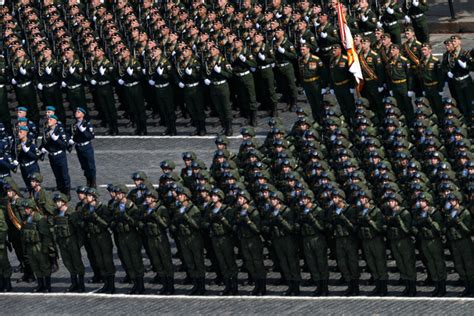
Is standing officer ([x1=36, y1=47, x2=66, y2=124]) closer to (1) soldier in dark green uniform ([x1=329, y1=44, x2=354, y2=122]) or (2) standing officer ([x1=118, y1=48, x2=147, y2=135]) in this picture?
(2) standing officer ([x1=118, y1=48, x2=147, y2=135])

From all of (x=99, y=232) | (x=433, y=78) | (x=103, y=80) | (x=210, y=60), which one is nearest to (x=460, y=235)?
(x=99, y=232)

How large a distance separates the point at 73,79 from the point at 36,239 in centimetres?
933

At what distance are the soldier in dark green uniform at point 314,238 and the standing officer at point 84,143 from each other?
25.6 feet

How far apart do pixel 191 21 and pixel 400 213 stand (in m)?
13.4

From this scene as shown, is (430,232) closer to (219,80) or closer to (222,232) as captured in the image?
(222,232)

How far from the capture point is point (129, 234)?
36344 millimetres

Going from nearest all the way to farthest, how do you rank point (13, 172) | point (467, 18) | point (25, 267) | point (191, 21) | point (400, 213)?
point (400, 213), point (25, 267), point (13, 172), point (191, 21), point (467, 18)

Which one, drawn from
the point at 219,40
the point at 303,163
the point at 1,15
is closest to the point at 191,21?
the point at 219,40

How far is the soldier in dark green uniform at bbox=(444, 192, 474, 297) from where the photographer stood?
112 feet

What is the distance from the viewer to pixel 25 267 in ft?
124

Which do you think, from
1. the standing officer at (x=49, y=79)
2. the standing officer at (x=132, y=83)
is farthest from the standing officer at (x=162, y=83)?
the standing officer at (x=49, y=79)

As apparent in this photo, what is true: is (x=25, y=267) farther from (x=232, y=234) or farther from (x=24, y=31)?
(x=24, y=31)

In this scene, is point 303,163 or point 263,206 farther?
point 303,163

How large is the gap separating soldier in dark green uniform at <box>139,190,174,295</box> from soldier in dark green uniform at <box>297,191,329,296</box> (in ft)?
8.72
